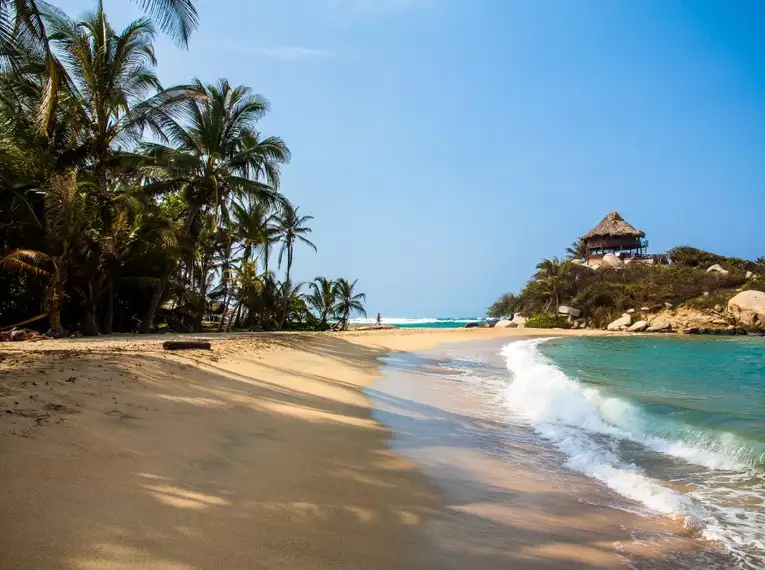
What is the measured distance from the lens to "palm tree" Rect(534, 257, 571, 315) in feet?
139

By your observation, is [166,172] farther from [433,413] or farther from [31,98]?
[433,413]

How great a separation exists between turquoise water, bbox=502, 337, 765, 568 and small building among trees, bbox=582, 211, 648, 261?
41.7 m

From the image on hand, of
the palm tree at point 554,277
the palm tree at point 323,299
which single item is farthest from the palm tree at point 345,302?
the palm tree at point 554,277

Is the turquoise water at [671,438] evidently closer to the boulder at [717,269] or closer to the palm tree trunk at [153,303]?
the palm tree trunk at [153,303]

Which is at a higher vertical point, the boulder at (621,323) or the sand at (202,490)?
the boulder at (621,323)

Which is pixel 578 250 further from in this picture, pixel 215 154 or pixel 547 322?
pixel 215 154

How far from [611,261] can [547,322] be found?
9.85 meters

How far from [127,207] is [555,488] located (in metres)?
16.2

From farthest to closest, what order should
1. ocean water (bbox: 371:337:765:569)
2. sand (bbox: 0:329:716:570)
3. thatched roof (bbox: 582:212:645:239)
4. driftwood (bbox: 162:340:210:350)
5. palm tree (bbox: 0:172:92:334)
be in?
thatched roof (bbox: 582:212:645:239)
palm tree (bbox: 0:172:92:334)
driftwood (bbox: 162:340:210:350)
ocean water (bbox: 371:337:765:569)
sand (bbox: 0:329:716:570)

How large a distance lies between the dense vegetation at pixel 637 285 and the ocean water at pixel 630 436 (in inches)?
1244

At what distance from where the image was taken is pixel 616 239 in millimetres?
48656

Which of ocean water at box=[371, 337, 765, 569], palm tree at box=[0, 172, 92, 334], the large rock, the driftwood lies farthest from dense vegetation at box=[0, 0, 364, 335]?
the large rock

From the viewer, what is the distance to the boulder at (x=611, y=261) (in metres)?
43.6

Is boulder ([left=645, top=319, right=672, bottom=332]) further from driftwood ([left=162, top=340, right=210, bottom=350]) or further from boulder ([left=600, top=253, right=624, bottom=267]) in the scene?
driftwood ([left=162, top=340, right=210, bottom=350])
